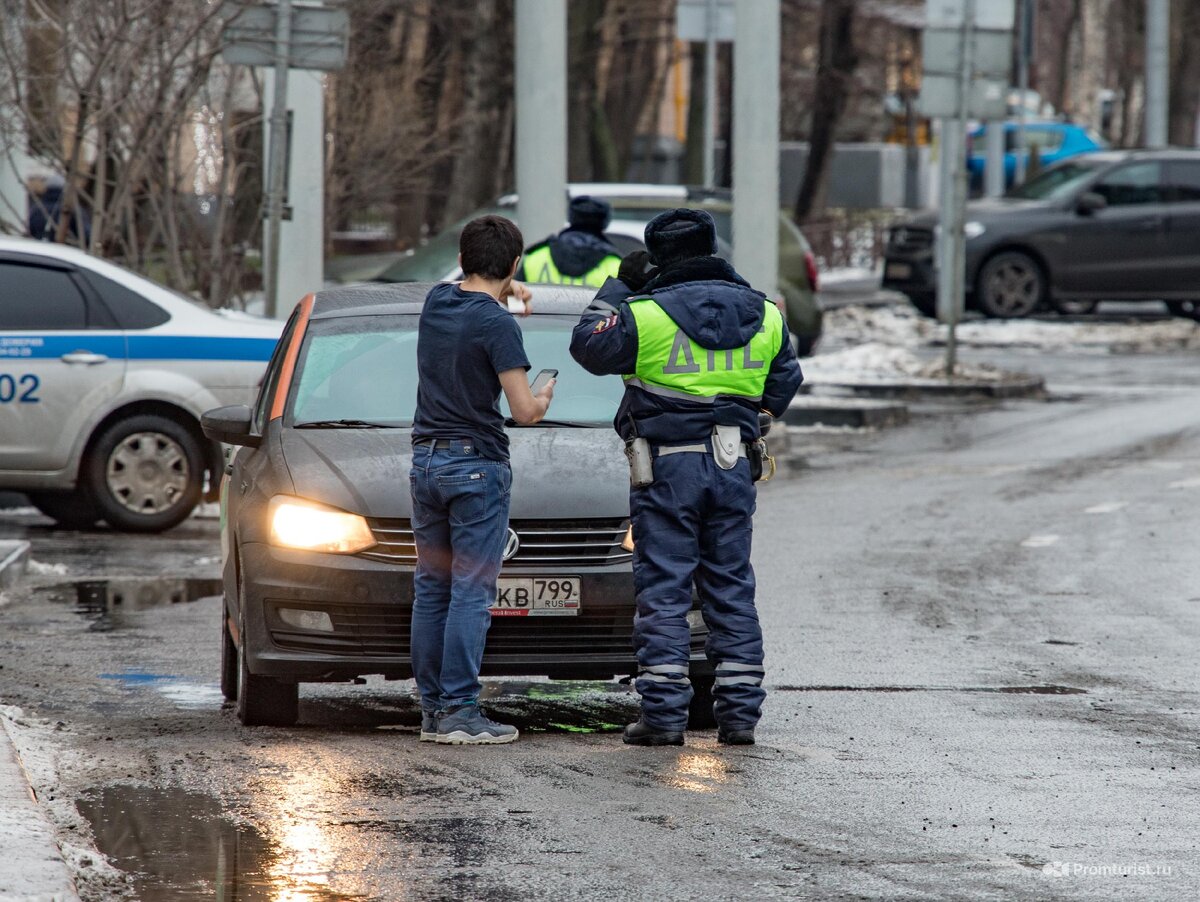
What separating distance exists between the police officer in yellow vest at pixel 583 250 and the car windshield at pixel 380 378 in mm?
4177

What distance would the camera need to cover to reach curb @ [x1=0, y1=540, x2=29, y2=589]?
1087 cm

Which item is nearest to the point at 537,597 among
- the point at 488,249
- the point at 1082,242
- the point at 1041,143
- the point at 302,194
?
the point at 488,249

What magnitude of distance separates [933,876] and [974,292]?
21097 millimetres

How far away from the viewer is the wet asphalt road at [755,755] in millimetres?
5637

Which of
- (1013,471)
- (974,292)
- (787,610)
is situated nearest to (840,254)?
(974,292)

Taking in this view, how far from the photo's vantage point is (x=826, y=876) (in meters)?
5.55

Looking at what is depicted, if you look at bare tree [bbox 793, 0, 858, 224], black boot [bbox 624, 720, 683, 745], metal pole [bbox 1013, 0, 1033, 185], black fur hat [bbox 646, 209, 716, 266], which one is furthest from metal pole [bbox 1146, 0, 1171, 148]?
black boot [bbox 624, 720, 683, 745]

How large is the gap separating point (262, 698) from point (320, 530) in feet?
2.00

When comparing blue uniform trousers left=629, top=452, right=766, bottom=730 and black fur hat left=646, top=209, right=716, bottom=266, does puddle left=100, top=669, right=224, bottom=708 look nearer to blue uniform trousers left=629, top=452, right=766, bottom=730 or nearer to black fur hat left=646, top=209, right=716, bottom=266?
blue uniform trousers left=629, top=452, right=766, bottom=730

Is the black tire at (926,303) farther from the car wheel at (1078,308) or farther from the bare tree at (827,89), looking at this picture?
the bare tree at (827,89)

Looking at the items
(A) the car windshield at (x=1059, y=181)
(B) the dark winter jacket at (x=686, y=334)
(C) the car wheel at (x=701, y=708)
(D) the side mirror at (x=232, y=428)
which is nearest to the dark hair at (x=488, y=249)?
(B) the dark winter jacket at (x=686, y=334)

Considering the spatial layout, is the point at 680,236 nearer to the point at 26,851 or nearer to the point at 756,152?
the point at 26,851

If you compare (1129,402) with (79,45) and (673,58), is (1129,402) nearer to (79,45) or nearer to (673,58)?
(79,45)

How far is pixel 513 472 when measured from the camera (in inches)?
298
